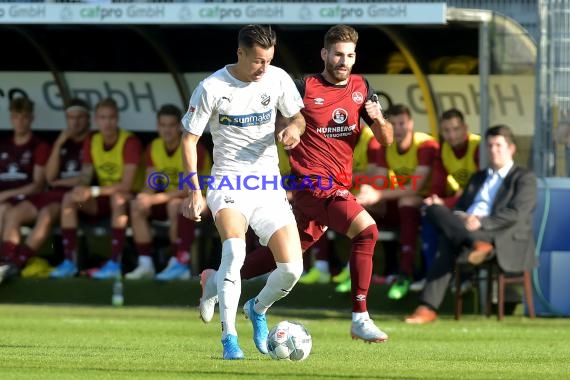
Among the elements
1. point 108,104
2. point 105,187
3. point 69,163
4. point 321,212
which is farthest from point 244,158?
point 69,163

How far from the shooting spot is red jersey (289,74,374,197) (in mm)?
9914

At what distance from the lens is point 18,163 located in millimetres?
14867

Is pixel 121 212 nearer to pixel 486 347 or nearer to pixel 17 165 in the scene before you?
pixel 17 165

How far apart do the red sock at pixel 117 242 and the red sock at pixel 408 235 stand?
2.77m

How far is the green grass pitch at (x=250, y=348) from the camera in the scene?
7.85 metres

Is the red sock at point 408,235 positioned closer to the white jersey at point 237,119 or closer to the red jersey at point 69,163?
the red jersey at point 69,163

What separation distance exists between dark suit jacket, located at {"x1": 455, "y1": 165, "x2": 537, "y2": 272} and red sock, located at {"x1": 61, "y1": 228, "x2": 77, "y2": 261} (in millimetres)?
4093

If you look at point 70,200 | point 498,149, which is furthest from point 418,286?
point 70,200

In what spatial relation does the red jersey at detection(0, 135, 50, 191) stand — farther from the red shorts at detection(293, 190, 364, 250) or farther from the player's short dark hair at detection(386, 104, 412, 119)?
the red shorts at detection(293, 190, 364, 250)

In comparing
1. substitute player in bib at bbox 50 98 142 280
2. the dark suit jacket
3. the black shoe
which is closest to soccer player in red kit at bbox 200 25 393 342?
the dark suit jacket

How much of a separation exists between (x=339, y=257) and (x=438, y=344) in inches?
160

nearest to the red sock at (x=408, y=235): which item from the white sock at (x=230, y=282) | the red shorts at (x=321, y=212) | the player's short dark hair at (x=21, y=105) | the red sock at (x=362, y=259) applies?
the red shorts at (x=321, y=212)

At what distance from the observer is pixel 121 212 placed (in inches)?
555

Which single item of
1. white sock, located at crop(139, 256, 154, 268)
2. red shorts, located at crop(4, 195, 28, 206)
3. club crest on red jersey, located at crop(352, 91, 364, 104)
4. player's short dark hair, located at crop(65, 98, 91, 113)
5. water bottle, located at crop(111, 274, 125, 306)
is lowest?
water bottle, located at crop(111, 274, 125, 306)
